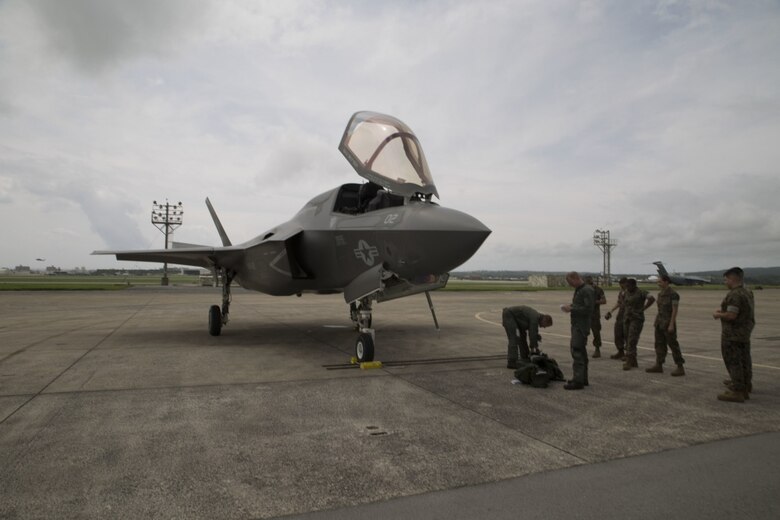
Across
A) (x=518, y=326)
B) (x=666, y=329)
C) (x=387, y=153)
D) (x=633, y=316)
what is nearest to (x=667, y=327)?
(x=666, y=329)

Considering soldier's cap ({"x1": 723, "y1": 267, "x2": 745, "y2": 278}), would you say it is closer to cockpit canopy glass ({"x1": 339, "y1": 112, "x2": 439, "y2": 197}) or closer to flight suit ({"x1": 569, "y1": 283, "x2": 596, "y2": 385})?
flight suit ({"x1": 569, "y1": 283, "x2": 596, "y2": 385})

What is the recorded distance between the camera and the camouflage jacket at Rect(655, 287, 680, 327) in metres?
6.54

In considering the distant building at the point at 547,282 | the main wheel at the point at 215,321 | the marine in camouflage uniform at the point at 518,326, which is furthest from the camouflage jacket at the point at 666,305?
the distant building at the point at 547,282

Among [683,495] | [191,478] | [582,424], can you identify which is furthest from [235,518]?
[582,424]

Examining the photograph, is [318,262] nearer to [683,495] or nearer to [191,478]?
[191,478]

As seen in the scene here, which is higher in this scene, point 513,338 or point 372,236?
point 372,236

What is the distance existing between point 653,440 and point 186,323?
1343cm

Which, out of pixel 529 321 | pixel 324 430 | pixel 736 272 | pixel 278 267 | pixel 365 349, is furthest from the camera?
pixel 278 267

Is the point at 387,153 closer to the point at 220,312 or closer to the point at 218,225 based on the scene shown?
the point at 220,312

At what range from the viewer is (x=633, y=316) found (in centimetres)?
742

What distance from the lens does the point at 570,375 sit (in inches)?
265

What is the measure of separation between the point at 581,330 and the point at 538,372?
2.62 feet

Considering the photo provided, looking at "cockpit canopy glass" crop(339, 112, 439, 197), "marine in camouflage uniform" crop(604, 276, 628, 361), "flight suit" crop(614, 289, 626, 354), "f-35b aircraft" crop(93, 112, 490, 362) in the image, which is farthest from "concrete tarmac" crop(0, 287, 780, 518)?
"cockpit canopy glass" crop(339, 112, 439, 197)

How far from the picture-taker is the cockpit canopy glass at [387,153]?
7.12 m
